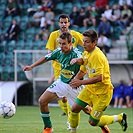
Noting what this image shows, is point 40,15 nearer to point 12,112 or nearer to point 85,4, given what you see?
point 85,4

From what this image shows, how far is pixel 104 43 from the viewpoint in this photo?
21750mm

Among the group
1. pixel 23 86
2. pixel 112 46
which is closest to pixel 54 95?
pixel 23 86

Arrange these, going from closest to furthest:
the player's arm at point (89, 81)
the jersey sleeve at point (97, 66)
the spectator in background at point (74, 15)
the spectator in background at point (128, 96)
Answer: the player's arm at point (89, 81), the jersey sleeve at point (97, 66), the spectator in background at point (128, 96), the spectator in background at point (74, 15)

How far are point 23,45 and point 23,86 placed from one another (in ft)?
8.93

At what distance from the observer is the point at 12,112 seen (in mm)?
10391

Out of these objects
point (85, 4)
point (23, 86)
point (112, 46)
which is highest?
point (85, 4)

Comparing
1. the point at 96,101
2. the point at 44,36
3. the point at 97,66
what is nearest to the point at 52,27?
the point at 44,36

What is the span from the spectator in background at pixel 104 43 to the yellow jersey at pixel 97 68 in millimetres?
12229

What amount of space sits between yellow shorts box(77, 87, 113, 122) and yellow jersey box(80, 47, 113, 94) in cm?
7

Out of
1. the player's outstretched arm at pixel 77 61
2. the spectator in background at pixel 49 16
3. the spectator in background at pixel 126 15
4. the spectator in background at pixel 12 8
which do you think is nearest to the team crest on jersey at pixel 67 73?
the player's outstretched arm at pixel 77 61

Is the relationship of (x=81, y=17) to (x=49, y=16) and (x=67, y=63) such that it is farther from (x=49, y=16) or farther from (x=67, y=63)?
(x=67, y=63)

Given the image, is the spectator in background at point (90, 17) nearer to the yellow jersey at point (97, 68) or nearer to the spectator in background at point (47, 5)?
the spectator in background at point (47, 5)

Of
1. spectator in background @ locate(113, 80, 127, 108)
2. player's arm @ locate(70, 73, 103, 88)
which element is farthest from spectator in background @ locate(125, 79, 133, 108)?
player's arm @ locate(70, 73, 103, 88)

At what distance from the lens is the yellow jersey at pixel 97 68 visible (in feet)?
29.7
